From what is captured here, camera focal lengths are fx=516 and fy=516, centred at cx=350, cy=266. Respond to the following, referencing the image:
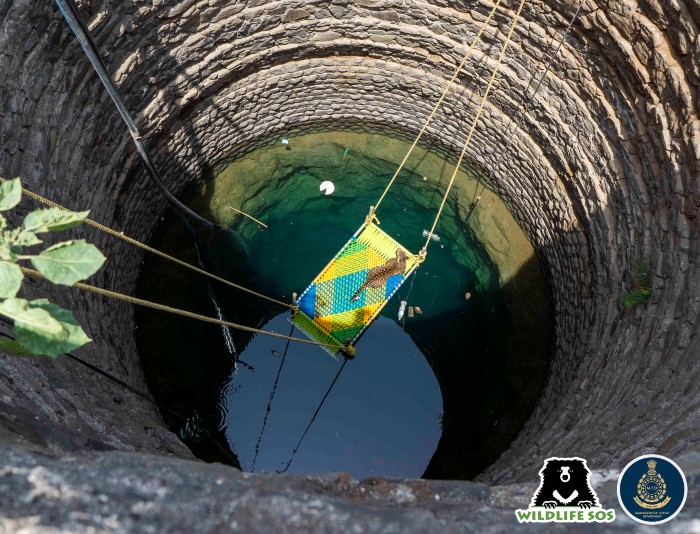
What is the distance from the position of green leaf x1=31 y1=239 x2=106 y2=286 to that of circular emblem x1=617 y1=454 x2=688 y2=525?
1.86 meters

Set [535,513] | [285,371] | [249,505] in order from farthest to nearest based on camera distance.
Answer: [285,371], [535,513], [249,505]

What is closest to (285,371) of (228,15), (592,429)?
(592,429)

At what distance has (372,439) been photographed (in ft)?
15.8

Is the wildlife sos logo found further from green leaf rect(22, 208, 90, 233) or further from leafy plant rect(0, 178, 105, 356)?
green leaf rect(22, 208, 90, 233)

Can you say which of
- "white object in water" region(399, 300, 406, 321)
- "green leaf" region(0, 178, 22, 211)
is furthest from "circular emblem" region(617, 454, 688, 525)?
"white object in water" region(399, 300, 406, 321)

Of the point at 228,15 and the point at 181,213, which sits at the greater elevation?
the point at 228,15

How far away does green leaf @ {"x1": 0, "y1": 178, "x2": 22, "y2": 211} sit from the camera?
1.57m

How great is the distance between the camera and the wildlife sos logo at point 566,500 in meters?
1.67

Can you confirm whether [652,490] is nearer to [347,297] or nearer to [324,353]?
[347,297]

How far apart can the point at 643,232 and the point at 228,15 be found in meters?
3.66

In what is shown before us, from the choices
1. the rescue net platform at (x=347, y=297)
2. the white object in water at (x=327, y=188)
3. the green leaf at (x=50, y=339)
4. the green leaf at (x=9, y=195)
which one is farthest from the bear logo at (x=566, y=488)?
the white object in water at (x=327, y=188)

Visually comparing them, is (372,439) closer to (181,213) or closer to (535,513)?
(181,213)

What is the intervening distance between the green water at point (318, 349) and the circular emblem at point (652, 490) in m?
2.78

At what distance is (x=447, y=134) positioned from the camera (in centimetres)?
555
